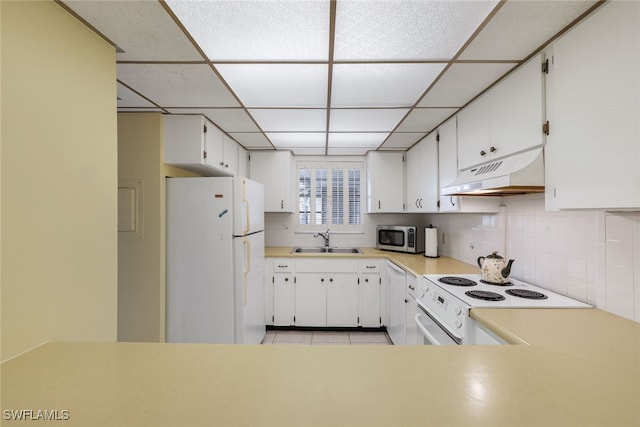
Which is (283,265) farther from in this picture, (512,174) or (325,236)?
(512,174)

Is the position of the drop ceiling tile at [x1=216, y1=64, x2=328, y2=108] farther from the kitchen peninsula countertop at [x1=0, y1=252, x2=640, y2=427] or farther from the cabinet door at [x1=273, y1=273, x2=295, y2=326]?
the cabinet door at [x1=273, y1=273, x2=295, y2=326]

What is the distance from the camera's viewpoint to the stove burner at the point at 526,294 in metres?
1.54

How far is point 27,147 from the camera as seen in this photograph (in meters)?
0.91

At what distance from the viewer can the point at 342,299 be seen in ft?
10.2

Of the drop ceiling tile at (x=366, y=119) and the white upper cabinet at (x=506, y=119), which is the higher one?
the drop ceiling tile at (x=366, y=119)

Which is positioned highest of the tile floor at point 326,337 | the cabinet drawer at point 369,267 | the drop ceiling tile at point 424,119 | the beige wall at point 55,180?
the drop ceiling tile at point 424,119

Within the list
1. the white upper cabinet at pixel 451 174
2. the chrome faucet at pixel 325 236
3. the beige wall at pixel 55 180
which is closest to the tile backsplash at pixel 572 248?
the white upper cabinet at pixel 451 174

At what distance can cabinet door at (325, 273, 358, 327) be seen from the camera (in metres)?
3.11

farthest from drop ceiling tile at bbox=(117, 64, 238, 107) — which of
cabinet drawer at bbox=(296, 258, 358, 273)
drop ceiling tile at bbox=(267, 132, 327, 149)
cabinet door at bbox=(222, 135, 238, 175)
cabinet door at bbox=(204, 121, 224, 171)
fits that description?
cabinet drawer at bbox=(296, 258, 358, 273)

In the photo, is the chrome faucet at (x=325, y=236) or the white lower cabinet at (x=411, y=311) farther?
the chrome faucet at (x=325, y=236)

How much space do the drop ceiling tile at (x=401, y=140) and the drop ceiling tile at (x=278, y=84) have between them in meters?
1.10

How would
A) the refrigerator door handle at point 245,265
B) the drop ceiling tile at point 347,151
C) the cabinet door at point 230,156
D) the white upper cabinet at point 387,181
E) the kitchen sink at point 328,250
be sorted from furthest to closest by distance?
1. the kitchen sink at point 328,250
2. the white upper cabinet at point 387,181
3. the drop ceiling tile at point 347,151
4. the cabinet door at point 230,156
5. the refrigerator door handle at point 245,265

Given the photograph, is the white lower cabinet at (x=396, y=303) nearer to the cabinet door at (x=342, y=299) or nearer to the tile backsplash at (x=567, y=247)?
the cabinet door at (x=342, y=299)

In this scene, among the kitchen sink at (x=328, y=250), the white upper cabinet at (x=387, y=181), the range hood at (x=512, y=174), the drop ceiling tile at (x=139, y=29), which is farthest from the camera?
the kitchen sink at (x=328, y=250)
